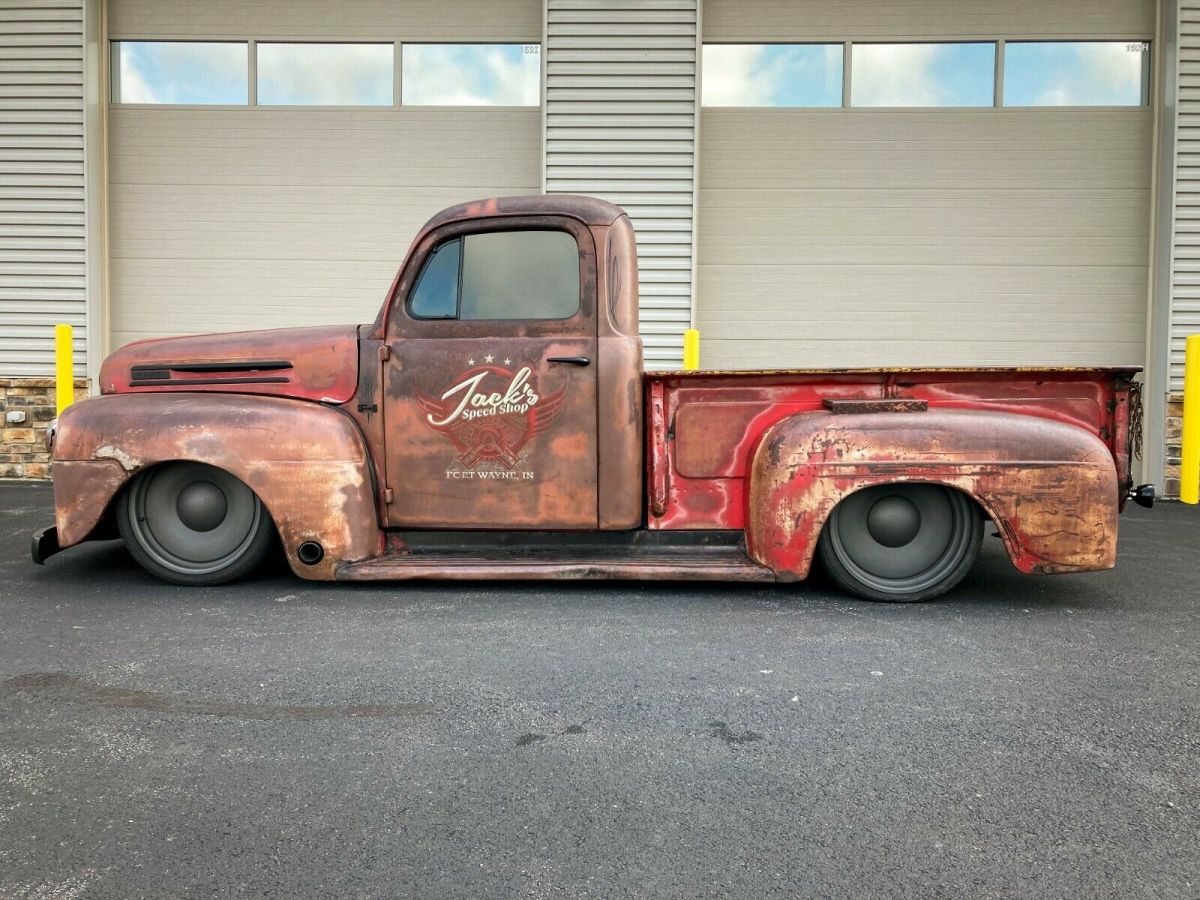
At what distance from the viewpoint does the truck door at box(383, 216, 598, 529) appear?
170 inches

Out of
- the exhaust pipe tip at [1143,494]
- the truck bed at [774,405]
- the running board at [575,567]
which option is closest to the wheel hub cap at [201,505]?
the running board at [575,567]

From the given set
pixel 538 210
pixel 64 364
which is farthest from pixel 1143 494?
pixel 64 364

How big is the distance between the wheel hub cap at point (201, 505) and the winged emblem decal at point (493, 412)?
1235mm

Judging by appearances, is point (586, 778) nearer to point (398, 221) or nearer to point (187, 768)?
point (187, 768)

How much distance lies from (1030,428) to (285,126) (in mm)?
8138

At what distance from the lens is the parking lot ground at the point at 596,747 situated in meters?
1.87

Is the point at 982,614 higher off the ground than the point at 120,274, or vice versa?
the point at 120,274

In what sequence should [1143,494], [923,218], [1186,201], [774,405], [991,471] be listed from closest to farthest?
[991,471], [1143,494], [774,405], [1186,201], [923,218]

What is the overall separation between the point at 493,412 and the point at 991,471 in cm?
245

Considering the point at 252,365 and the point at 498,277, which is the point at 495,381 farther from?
the point at 252,365

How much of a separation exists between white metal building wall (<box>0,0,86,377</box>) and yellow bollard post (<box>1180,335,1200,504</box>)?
1101 centimetres

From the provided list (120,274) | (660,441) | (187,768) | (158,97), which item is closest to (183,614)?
(187,768)

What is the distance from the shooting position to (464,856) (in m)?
1.91

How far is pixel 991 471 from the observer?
3961 mm
